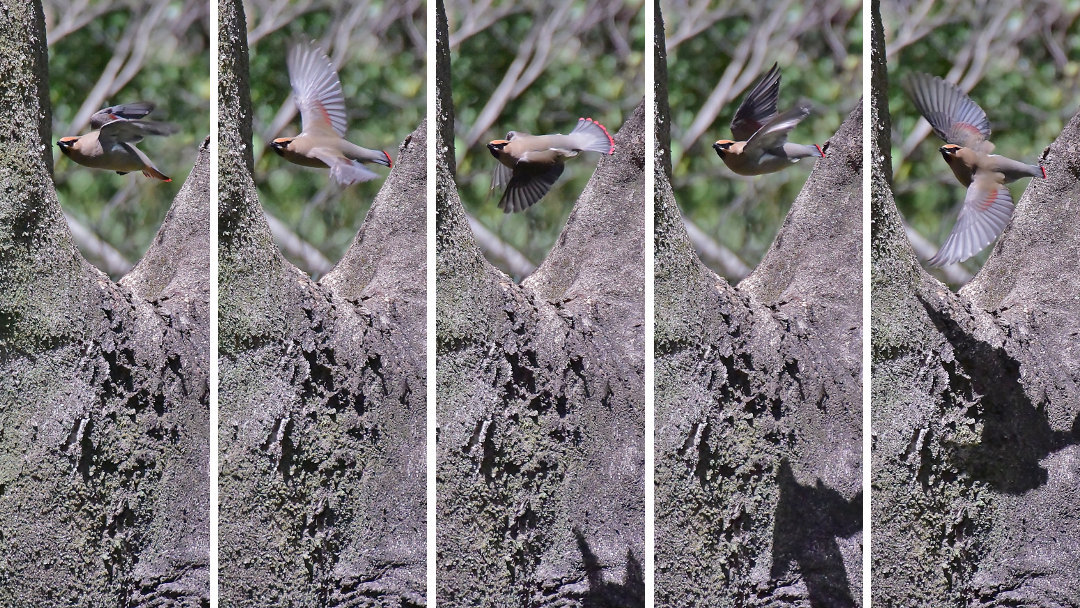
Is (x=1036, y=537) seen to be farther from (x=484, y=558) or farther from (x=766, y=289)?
(x=484, y=558)

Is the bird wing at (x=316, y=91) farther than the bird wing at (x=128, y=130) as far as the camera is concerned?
Yes

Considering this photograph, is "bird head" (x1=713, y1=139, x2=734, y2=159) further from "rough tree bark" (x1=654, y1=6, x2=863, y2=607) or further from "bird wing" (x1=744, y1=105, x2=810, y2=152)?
"rough tree bark" (x1=654, y1=6, x2=863, y2=607)

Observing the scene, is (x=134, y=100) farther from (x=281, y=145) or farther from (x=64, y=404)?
(x=64, y=404)

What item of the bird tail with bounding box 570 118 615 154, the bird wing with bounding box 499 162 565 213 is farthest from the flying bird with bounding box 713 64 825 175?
the bird wing with bounding box 499 162 565 213

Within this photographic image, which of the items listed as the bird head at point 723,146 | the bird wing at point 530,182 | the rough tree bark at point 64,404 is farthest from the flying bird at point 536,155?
the rough tree bark at point 64,404

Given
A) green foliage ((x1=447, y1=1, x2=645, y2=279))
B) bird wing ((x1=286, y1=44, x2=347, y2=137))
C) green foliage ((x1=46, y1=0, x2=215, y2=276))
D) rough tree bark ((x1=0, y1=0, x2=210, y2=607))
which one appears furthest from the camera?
green foliage ((x1=46, y1=0, x2=215, y2=276))

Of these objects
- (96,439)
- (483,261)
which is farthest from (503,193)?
(96,439)

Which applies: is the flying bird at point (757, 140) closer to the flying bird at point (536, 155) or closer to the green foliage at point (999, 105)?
the flying bird at point (536, 155)
